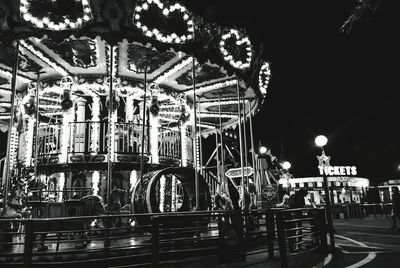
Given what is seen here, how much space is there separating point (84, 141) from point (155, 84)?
3.55m

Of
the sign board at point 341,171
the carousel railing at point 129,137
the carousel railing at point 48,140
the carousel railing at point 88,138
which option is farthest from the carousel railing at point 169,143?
the sign board at point 341,171

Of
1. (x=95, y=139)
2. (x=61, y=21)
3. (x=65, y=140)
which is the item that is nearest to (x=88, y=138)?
(x=95, y=139)

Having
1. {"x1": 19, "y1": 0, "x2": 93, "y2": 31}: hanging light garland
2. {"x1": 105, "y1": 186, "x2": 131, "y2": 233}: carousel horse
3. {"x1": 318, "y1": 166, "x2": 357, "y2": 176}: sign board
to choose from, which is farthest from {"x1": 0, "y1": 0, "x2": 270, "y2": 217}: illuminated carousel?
{"x1": 318, "y1": 166, "x2": 357, "y2": 176}: sign board

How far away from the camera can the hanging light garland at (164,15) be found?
8188mm

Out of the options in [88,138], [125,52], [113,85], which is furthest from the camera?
[113,85]

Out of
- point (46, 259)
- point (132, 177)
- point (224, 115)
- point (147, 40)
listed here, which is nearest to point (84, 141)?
point (132, 177)

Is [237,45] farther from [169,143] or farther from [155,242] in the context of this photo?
[155,242]

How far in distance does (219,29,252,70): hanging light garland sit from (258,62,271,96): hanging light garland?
1783 mm

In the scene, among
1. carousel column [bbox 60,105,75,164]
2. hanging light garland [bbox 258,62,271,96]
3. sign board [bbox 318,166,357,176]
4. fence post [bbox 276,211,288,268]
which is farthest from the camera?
sign board [bbox 318,166,357,176]

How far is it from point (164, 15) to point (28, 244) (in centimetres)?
625

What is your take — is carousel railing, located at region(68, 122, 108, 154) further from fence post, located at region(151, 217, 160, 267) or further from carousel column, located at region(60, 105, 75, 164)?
fence post, located at region(151, 217, 160, 267)

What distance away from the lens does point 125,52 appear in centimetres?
1059

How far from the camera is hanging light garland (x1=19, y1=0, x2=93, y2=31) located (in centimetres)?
768

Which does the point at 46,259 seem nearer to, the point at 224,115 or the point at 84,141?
the point at 84,141
